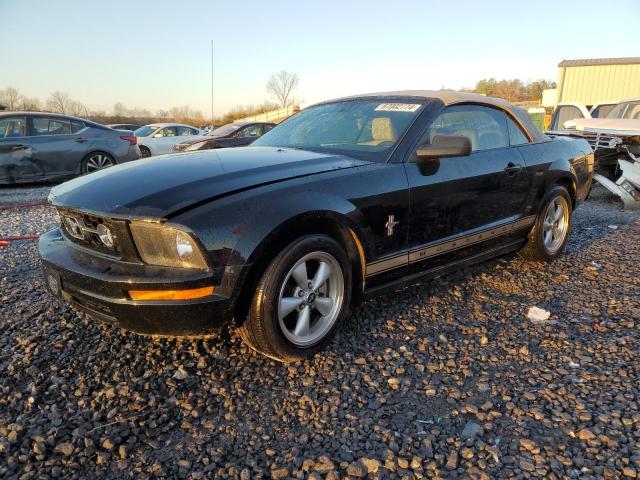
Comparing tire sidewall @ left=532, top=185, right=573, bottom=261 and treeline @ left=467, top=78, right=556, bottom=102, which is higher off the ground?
treeline @ left=467, top=78, right=556, bottom=102

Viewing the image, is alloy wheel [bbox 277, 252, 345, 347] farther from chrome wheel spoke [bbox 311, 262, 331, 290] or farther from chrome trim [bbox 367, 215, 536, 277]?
chrome trim [bbox 367, 215, 536, 277]

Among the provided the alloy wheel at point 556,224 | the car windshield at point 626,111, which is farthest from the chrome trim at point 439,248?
the car windshield at point 626,111

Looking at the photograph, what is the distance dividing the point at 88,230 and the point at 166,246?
0.53 m

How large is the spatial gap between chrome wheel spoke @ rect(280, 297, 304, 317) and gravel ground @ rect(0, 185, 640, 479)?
324 millimetres

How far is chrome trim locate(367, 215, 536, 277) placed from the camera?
9.62ft

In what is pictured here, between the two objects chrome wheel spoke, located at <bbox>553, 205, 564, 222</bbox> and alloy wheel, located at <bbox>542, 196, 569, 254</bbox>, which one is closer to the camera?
alloy wheel, located at <bbox>542, 196, 569, 254</bbox>

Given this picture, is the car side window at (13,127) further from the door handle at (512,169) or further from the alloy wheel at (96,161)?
the door handle at (512,169)

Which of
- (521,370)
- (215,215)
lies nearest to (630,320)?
(521,370)

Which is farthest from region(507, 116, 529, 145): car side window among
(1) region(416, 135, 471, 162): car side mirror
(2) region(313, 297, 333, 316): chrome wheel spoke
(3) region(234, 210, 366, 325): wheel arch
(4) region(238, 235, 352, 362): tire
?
(2) region(313, 297, 333, 316): chrome wheel spoke

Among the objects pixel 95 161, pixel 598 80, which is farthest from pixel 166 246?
pixel 598 80

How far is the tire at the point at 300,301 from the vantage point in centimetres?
239

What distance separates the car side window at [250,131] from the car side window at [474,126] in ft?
32.2

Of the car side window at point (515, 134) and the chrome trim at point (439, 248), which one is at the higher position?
the car side window at point (515, 134)

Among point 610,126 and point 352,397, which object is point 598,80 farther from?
point 352,397
